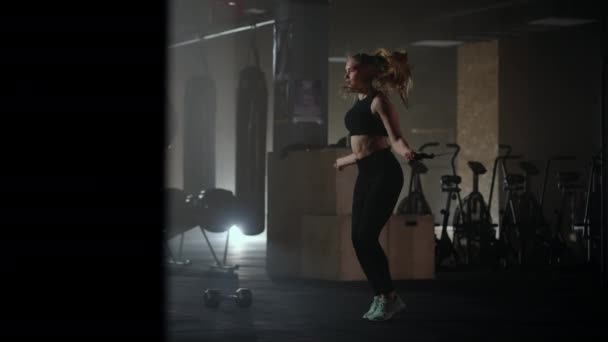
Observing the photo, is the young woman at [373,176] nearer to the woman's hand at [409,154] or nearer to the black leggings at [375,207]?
the black leggings at [375,207]

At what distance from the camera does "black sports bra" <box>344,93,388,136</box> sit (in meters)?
6.55

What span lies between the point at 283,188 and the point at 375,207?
311cm

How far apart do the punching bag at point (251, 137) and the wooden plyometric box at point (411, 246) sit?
4.18ft

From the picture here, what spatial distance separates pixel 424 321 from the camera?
21.8ft

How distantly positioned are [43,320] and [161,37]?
105 inches

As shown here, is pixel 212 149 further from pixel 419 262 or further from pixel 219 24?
pixel 419 262

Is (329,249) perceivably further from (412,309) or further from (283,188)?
(412,309)

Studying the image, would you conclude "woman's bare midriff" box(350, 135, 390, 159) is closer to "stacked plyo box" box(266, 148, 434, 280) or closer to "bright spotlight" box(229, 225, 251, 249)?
"stacked plyo box" box(266, 148, 434, 280)

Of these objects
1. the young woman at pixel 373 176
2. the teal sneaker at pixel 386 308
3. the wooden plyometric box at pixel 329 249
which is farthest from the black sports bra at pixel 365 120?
the wooden plyometric box at pixel 329 249

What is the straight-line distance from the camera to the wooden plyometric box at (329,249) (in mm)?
8930

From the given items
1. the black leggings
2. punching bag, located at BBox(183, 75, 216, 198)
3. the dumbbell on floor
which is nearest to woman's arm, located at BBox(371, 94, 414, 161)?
the black leggings

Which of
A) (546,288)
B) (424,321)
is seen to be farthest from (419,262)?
(424,321)

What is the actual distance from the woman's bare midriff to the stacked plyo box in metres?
2.44

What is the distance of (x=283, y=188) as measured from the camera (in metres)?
9.51
